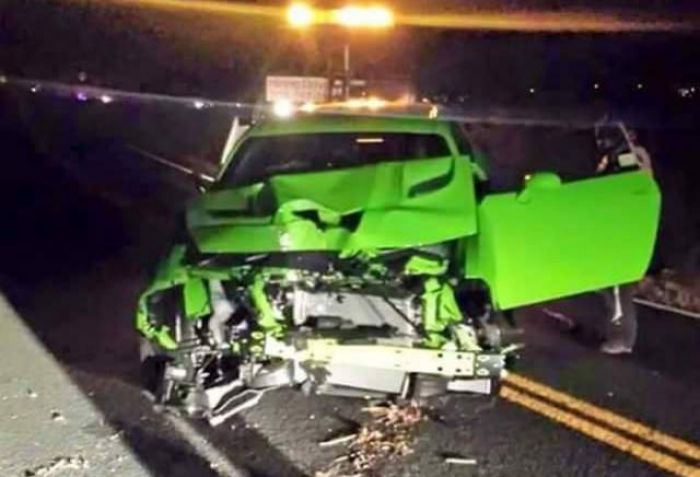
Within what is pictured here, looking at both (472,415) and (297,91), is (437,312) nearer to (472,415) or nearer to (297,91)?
(472,415)

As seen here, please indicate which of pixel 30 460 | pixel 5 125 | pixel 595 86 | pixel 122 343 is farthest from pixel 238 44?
pixel 30 460

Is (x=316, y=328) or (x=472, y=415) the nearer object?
(x=316, y=328)

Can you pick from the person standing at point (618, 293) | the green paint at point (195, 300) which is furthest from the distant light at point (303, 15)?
the green paint at point (195, 300)

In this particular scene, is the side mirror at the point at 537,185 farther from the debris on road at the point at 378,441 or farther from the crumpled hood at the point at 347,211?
the debris on road at the point at 378,441

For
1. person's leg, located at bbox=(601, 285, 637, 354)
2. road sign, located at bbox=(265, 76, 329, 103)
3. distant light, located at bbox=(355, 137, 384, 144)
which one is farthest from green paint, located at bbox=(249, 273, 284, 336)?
road sign, located at bbox=(265, 76, 329, 103)

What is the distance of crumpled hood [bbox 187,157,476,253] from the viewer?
6.96 m

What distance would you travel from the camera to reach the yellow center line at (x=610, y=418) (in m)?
6.71

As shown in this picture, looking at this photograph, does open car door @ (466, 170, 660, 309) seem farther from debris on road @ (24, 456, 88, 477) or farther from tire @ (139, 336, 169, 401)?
debris on road @ (24, 456, 88, 477)

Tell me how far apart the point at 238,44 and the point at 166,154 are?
15.4m

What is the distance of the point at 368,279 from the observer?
7.09m

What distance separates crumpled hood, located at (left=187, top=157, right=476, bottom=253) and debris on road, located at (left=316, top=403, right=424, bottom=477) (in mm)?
962

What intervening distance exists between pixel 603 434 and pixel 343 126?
3.09 m

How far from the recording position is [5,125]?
35250 mm

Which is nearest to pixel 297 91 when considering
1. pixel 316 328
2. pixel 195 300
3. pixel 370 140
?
pixel 370 140
